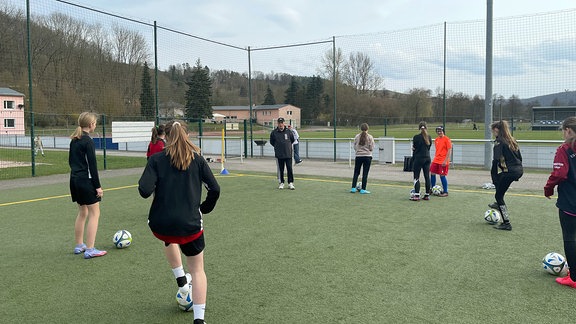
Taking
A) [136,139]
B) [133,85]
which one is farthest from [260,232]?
[133,85]

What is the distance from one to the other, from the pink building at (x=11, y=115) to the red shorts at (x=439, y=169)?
1451cm

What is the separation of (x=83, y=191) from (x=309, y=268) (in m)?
2.99

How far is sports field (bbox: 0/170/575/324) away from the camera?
12.9 ft

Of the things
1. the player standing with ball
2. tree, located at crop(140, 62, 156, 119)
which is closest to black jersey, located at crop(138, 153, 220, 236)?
the player standing with ball

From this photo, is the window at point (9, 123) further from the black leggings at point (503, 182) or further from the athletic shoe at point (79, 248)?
the black leggings at point (503, 182)

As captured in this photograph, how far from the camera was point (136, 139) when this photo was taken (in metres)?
17.2

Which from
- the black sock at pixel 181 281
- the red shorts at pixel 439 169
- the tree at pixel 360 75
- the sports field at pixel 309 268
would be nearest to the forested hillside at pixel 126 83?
the tree at pixel 360 75

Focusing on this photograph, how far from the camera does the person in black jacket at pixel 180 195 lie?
3400 millimetres

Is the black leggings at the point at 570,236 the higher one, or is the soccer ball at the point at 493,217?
the black leggings at the point at 570,236

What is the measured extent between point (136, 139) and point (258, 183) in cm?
702

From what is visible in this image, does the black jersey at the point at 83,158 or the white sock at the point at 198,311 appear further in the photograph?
the black jersey at the point at 83,158

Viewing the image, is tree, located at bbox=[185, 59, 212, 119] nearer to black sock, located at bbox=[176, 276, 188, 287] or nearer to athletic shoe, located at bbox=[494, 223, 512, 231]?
athletic shoe, located at bbox=[494, 223, 512, 231]

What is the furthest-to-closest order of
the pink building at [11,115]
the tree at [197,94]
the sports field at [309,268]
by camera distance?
1. the tree at [197,94]
2. the pink building at [11,115]
3. the sports field at [309,268]

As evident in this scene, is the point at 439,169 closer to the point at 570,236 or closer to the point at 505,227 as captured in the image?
the point at 505,227
